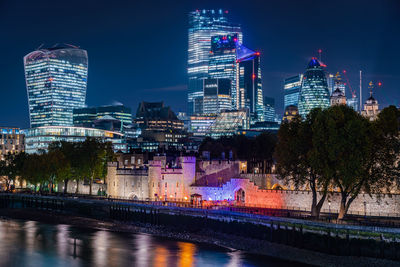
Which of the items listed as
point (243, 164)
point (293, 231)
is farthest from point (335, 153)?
point (243, 164)

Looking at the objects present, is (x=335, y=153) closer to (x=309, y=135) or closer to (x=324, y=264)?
(x=309, y=135)

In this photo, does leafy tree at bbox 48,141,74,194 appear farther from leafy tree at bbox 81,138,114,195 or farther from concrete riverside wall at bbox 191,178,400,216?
concrete riverside wall at bbox 191,178,400,216

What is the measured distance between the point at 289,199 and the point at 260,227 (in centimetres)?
1645

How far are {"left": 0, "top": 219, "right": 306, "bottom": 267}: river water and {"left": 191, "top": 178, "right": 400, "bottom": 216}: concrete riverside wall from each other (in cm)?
1683

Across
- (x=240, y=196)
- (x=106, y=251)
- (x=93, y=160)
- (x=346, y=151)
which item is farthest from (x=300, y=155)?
(x=93, y=160)

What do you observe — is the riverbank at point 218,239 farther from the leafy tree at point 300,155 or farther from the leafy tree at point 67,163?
the leafy tree at point 67,163

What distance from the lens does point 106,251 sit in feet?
200

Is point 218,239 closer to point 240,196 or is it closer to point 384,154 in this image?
point 240,196

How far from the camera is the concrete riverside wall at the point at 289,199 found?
2630 inches

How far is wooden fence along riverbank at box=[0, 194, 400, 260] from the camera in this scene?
168 feet

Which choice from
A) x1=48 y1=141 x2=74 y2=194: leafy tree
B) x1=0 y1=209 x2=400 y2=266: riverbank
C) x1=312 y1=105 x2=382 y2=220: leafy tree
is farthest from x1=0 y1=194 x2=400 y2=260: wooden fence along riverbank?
x1=48 y1=141 x2=74 y2=194: leafy tree

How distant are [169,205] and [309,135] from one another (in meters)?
25.4

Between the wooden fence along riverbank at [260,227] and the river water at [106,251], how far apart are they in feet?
15.4

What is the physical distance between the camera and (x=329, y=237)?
54.6 metres
